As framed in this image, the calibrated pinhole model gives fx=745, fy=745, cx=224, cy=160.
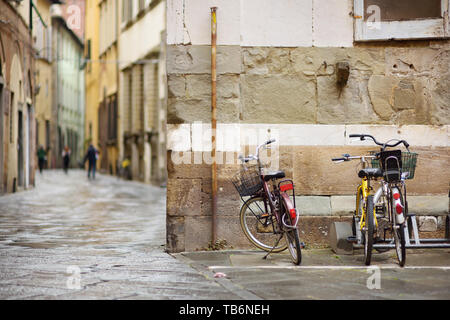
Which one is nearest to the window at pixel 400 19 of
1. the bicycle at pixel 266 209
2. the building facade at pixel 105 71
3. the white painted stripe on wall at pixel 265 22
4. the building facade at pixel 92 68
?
the white painted stripe on wall at pixel 265 22

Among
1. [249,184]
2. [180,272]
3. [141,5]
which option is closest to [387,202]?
[249,184]

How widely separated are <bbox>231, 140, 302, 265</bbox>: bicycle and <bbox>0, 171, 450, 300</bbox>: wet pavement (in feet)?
0.58

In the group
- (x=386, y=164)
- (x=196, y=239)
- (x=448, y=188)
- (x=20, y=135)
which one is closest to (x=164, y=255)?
Result: (x=196, y=239)

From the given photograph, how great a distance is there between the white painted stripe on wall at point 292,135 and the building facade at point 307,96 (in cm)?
1

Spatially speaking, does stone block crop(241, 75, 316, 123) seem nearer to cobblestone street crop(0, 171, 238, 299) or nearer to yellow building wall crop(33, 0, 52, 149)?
cobblestone street crop(0, 171, 238, 299)

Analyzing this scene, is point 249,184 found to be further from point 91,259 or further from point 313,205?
point 91,259

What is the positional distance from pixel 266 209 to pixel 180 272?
1.34 metres

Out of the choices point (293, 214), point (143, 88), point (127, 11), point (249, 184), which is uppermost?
point (127, 11)

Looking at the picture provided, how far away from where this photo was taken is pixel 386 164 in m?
6.54

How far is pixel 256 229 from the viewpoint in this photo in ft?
25.0

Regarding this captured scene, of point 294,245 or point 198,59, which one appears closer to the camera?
point 294,245

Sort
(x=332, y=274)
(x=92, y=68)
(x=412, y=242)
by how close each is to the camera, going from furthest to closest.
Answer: (x=92, y=68) → (x=412, y=242) → (x=332, y=274)

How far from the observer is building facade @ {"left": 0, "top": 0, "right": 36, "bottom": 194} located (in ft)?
58.7

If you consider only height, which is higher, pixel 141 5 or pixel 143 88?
pixel 141 5
